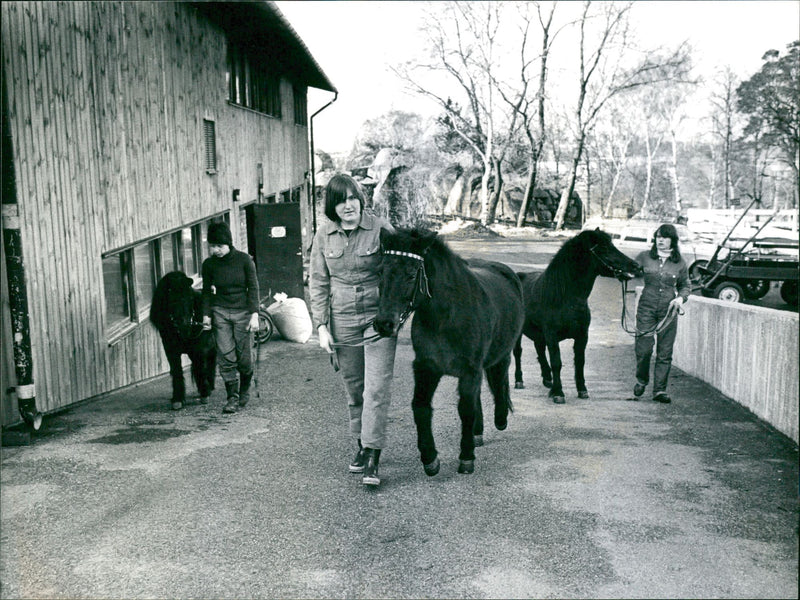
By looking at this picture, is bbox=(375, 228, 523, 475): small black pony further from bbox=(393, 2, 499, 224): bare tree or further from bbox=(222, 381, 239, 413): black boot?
bbox=(393, 2, 499, 224): bare tree

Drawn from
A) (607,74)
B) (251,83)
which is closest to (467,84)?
(607,74)

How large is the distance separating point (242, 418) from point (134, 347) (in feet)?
7.17

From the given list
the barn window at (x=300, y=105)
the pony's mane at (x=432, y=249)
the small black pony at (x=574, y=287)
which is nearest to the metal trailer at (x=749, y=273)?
the small black pony at (x=574, y=287)

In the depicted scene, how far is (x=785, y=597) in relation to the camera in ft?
10.6

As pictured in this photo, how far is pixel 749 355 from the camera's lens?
695 centimetres

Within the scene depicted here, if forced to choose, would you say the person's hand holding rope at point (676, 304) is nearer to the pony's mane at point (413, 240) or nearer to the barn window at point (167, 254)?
the pony's mane at point (413, 240)

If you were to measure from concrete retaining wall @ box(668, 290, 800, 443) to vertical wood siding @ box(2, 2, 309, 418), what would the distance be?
5923mm

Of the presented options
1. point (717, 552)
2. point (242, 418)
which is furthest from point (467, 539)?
point (242, 418)

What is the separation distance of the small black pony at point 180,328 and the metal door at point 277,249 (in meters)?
6.16

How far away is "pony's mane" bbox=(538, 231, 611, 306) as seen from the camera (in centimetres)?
736

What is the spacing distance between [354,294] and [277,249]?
8851mm

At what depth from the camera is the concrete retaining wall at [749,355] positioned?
5.99 metres

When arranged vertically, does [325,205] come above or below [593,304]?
above

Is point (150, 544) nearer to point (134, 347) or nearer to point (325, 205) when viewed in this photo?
point (325, 205)
